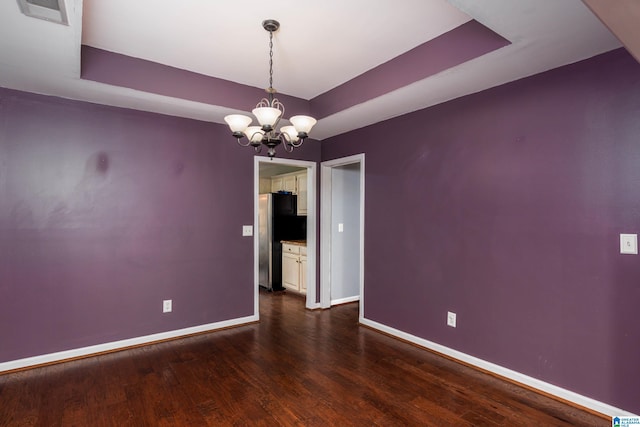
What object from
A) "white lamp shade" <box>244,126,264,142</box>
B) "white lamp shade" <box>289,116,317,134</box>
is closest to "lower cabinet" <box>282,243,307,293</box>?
"white lamp shade" <box>244,126,264,142</box>

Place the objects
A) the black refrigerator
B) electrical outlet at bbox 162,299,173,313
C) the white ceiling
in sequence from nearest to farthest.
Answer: the white ceiling, electrical outlet at bbox 162,299,173,313, the black refrigerator

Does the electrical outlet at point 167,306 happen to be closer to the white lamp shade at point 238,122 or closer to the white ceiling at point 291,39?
the white ceiling at point 291,39

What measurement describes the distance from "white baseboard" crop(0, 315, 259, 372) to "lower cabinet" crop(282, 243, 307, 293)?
1222mm

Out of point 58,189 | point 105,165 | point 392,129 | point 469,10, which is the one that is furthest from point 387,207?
point 58,189

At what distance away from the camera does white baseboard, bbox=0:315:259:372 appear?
9.16 ft

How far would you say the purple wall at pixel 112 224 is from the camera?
2.80 meters

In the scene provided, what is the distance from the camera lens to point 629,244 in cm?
207

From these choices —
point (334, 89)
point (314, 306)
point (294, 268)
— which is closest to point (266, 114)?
point (334, 89)

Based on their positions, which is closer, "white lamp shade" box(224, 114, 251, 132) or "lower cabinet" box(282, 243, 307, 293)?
"white lamp shade" box(224, 114, 251, 132)

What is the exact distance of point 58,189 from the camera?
295 centimetres

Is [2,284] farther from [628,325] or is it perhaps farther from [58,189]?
[628,325]

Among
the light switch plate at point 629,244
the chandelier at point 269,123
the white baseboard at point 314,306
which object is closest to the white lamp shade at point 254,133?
the chandelier at point 269,123

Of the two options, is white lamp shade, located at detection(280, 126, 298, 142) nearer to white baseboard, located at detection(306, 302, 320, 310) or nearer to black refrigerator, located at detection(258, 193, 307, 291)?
white baseboard, located at detection(306, 302, 320, 310)

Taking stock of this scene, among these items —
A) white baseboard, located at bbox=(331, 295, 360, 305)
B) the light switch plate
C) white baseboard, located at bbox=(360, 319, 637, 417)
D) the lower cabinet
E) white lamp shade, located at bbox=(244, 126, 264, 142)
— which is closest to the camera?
the light switch plate
